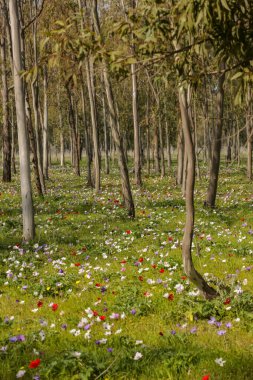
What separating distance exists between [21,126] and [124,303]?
21.0 feet

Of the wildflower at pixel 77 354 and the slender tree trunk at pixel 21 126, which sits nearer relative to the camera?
the wildflower at pixel 77 354

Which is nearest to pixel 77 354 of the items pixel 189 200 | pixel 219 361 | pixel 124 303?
pixel 219 361

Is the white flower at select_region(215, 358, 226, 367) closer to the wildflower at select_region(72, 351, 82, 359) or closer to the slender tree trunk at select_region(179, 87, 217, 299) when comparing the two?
the wildflower at select_region(72, 351, 82, 359)

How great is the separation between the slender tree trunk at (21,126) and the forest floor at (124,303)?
2.33ft

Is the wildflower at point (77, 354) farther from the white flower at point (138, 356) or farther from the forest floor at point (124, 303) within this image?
the white flower at point (138, 356)

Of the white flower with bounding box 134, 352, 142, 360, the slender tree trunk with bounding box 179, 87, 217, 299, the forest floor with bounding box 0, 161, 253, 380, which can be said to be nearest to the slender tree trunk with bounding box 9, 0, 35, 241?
the forest floor with bounding box 0, 161, 253, 380

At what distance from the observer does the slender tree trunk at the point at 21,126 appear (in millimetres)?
10883

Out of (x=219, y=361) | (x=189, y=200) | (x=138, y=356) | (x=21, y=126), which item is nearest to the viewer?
(x=219, y=361)

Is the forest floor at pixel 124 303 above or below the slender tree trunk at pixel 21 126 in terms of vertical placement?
below

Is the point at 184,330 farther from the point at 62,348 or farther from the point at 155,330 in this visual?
the point at 62,348

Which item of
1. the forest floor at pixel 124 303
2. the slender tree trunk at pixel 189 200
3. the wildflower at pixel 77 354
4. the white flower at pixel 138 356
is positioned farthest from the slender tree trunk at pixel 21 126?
the white flower at pixel 138 356

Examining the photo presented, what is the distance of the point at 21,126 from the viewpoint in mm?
11031

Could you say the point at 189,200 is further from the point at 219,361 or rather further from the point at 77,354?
the point at 77,354

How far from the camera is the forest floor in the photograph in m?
4.62
